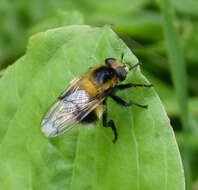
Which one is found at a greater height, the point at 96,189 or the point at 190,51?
the point at 190,51

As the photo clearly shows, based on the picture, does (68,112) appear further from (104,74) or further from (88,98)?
(104,74)

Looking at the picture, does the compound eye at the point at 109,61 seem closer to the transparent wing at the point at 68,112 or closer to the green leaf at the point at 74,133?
the green leaf at the point at 74,133

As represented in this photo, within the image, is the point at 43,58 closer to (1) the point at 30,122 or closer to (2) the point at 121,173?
(1) the point at 30,122

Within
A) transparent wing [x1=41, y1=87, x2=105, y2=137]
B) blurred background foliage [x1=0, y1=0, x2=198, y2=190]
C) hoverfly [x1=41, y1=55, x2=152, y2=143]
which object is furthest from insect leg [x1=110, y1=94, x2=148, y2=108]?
blurred background foliage [x1=0, y1=0, x2=198, y2=190]

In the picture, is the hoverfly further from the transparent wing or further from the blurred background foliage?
the blurred background foliage

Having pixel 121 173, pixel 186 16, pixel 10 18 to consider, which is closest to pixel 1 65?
pixel 10 18

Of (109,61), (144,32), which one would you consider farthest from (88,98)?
(144,32)
